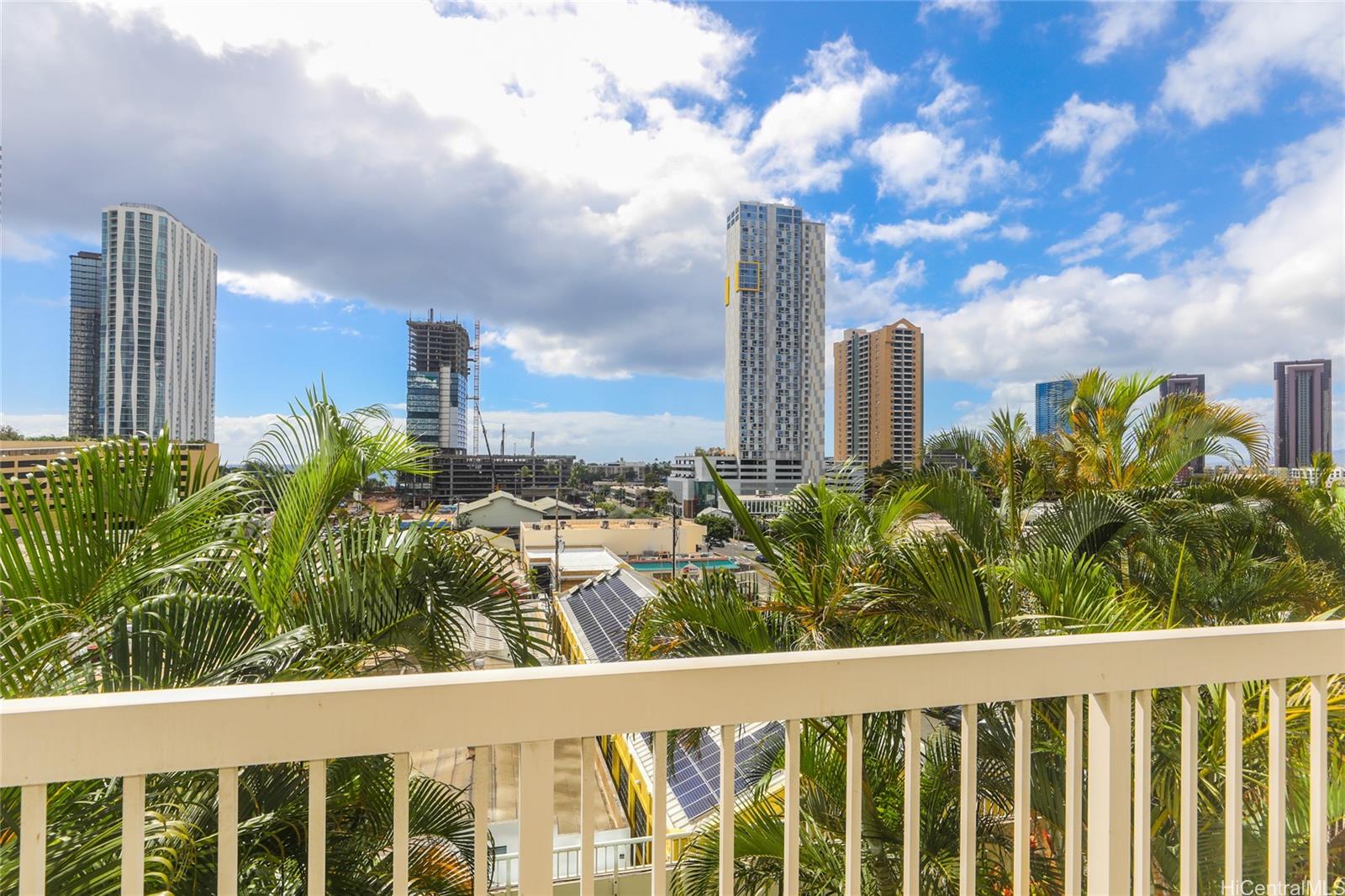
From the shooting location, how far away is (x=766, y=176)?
7.44m

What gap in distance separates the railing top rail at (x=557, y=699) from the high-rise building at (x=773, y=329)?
49.0ft

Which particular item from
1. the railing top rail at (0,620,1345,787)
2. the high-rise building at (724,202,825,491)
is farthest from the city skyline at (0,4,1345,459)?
the high-rise building at (724,202,825,491)

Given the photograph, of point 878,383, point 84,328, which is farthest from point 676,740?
point 878,383

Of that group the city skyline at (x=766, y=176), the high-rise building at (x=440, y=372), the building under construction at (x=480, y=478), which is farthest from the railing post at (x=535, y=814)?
the high-rise building at (x=440, y=372)

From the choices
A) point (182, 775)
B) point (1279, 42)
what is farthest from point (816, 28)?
point (182, 775)

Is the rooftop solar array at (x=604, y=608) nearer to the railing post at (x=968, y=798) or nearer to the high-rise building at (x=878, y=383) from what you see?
the high-rise building at (x=878, y=383)

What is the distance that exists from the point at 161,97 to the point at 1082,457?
7273mm

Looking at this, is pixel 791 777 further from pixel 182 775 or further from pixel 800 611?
pixel 800 611

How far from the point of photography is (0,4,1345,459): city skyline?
10.4 feet

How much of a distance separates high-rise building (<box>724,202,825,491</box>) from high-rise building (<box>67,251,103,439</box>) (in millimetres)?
12392

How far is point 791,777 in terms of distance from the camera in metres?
0.86

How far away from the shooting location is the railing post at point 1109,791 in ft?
3.24

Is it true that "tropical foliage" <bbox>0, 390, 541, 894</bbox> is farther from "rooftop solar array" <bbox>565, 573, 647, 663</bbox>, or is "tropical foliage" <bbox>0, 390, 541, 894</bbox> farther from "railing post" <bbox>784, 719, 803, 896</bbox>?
"rooftop solar array" <bbox>565, 573, 647, 663</bbox>

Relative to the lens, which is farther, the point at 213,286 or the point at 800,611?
the point at 213,286
